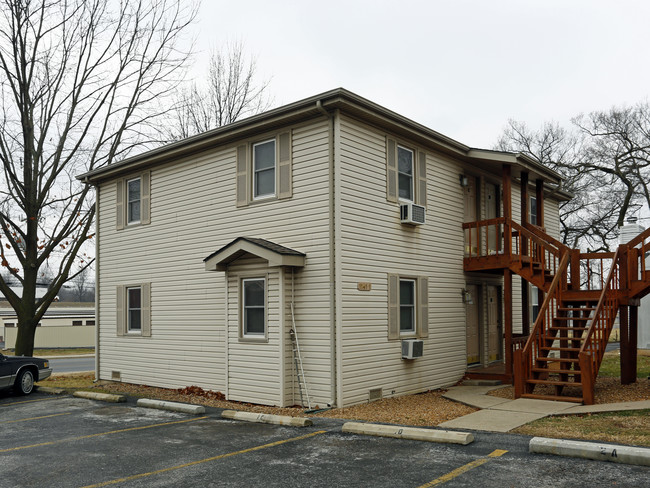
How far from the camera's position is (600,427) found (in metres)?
8.56

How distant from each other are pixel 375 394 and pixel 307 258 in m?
3.08

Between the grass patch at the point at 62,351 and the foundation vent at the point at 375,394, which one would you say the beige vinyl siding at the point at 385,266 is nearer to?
the foundation vent at the point at 375,394

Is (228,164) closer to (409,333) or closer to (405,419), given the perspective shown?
(409,333)

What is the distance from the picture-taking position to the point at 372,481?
6.47 meters

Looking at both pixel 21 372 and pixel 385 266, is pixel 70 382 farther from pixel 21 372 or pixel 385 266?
pixel 385 266

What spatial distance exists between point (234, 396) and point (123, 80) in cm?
1320

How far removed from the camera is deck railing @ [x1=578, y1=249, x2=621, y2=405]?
10594 mm

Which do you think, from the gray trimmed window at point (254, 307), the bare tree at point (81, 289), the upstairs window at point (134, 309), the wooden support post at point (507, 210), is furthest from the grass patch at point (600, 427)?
the bare tree at point (81, 289)

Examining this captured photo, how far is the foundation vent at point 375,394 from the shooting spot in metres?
11.9

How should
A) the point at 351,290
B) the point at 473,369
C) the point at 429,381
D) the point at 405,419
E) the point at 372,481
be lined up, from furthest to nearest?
1. the point at 473,369
2. the point at 429,381
3. the point at 351,290
4. the point at 405,419
5. the point at 372,481

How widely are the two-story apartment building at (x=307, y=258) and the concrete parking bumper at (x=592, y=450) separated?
4563 millimetres

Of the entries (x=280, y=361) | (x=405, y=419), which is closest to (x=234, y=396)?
(x=280, y=361)

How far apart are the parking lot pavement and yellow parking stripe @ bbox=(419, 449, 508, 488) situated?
0.01 m

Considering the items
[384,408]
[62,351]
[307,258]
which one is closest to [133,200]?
[307,258]
